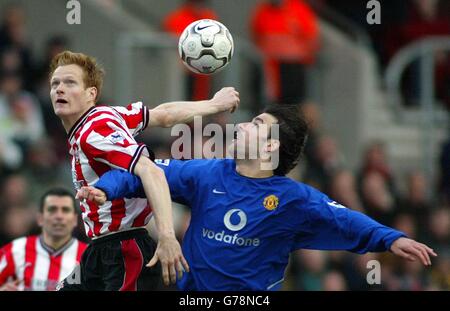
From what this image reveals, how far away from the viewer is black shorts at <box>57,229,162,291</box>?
26.4 feet

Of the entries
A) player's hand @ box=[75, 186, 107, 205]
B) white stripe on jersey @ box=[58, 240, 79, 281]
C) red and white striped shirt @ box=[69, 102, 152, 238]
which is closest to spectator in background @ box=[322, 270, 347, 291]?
white stripe on jersey @ box=[58, 240, 79, 281]

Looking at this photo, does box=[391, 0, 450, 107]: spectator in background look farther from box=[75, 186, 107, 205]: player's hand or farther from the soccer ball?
box=[75, 186, 107, 205]: player's hand

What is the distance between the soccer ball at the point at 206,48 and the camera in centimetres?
848

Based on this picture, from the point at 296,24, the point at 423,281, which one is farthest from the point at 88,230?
the point at 296,24

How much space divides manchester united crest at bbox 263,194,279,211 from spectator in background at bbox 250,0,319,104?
6.70m

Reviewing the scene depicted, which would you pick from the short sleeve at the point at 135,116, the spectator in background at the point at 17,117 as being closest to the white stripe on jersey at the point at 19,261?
the short sleeve at the point at 135,116

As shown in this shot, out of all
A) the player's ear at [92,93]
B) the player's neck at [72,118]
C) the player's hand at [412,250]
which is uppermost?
the player's ear at [92,93]

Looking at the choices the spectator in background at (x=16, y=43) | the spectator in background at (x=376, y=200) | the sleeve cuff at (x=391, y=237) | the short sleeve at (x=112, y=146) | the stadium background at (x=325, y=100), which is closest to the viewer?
the sleeve cuff at (x=391, y=237)

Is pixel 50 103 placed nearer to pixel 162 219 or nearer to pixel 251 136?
pixel 251 136

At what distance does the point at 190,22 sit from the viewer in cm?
1413

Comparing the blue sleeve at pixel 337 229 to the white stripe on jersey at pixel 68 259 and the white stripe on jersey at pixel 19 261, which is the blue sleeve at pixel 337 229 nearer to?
the white stripe on jersey at pixel 68 259

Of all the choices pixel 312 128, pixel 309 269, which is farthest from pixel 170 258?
pixel 312 128

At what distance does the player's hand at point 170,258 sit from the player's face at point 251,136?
0.93 metres
